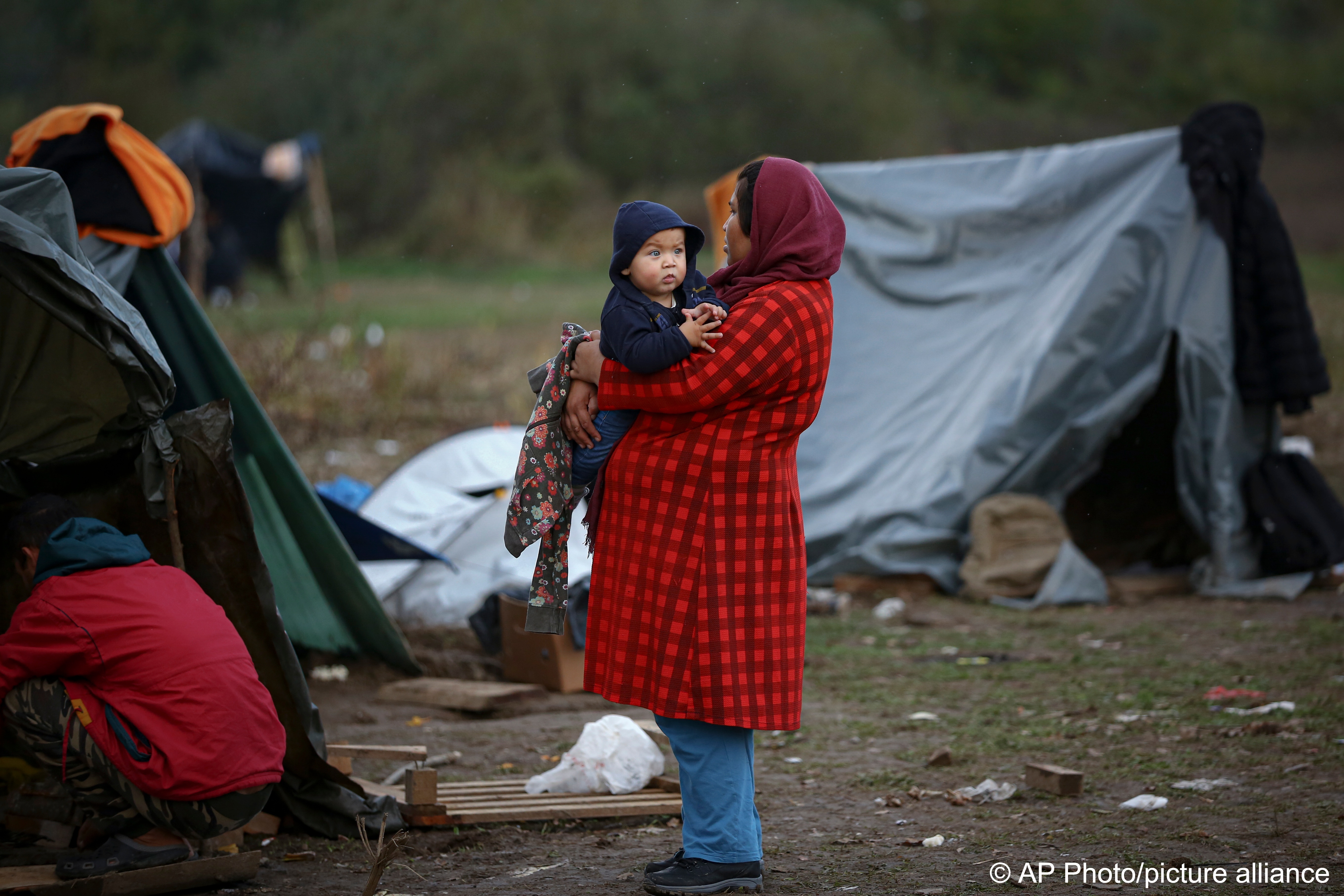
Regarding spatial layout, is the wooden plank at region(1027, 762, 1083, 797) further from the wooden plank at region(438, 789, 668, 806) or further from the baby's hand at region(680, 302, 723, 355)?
the baby's hand at region(680, 302, 723, 355)

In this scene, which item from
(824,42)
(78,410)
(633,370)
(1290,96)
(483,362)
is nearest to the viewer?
(633,370)

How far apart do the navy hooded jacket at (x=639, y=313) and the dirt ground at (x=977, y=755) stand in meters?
1.29

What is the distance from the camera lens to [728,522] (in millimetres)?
2869

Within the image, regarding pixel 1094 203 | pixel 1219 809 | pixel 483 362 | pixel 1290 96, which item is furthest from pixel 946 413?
pixel 1290 96

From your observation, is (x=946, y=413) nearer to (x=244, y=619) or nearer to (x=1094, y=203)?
(x=1094, y=203)

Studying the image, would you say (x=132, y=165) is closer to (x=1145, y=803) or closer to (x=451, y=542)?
(x=451, y=542)

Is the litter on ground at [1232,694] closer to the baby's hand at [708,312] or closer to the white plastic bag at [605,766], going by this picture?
the white plastic bag at [605,766]

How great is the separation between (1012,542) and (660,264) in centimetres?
448

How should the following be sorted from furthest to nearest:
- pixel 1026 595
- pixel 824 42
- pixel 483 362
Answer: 1. pixel 824 42
2. pixel 483 362
3. pixel 1026 595

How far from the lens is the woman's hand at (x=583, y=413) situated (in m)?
3.02

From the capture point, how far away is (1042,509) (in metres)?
6.82

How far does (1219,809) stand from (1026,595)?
3142 mm

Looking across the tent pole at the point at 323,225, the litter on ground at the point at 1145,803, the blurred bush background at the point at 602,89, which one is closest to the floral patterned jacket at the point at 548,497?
the litter on ground at the point at 1145,803

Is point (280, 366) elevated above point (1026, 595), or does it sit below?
Result: above
